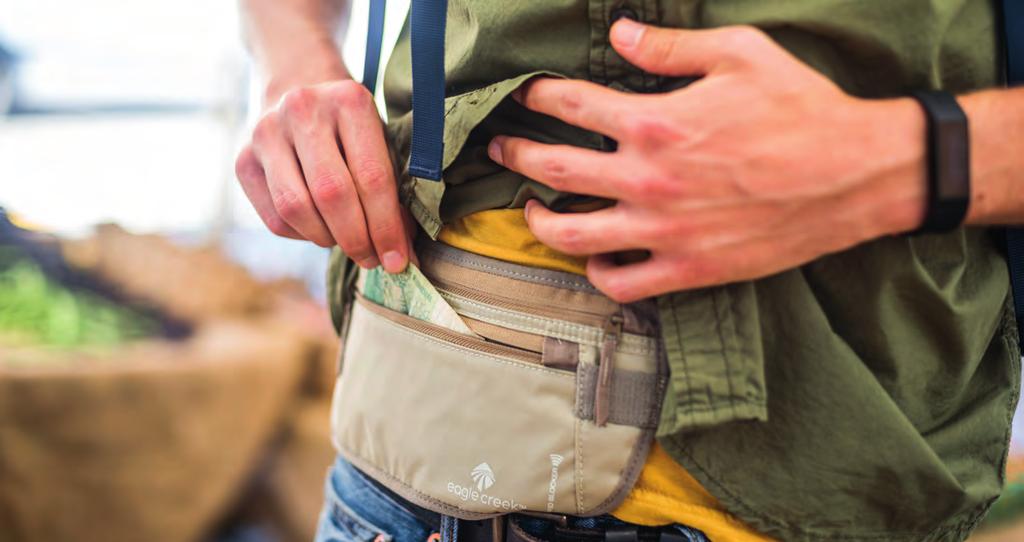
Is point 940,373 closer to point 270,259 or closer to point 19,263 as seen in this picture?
point 19,263

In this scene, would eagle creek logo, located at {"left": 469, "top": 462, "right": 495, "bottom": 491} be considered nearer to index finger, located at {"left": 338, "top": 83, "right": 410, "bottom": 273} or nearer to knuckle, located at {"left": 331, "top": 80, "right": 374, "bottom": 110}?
index finger, located at {"left": 338, "top": 83, "right": 410, "bottom": 273}

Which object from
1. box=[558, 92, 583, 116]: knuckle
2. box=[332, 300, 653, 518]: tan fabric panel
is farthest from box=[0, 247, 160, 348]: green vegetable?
box=[558, 92, 583, 116]: knuckle

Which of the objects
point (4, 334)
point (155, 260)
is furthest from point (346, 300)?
point (155, 260)

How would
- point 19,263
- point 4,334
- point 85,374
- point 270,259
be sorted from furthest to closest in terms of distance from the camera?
point 270,259
point 19,263
point 4,334
point 85,374

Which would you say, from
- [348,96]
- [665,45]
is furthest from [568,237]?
[348,96]

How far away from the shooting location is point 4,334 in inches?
113

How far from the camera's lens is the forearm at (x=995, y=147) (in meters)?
0.58

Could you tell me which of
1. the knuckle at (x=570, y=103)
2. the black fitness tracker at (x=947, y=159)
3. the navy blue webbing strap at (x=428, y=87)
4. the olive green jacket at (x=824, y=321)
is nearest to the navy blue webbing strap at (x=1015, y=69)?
the olive green jacket at (x=824, y=321)

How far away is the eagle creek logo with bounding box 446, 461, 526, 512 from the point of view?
0.69 m

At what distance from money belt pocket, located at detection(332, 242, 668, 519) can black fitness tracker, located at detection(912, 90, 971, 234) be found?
0.24 meters

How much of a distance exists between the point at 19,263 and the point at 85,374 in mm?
1168

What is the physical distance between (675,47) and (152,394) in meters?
2.55

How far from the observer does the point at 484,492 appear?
70cm

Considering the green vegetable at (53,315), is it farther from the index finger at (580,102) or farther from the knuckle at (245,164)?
the index finger at (580,102)
